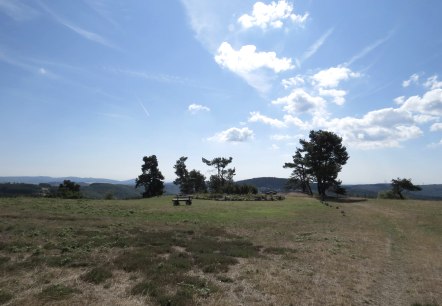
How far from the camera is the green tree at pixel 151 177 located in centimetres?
8588

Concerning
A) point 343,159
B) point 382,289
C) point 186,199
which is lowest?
point 382,289

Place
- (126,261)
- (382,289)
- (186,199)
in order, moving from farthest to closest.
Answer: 1. (186,199)
2. (126,261)
3. (382,289)

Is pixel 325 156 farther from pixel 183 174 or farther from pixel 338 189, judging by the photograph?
pixel 183 174

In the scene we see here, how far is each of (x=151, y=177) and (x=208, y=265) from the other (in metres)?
74.4

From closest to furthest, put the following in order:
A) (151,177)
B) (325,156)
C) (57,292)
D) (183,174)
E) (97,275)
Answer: (57,292)
(97,275)
(325,156)
(151,177)
(183,174)

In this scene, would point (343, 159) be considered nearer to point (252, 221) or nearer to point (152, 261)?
point (252, 221)

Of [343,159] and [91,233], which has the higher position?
[343,159]

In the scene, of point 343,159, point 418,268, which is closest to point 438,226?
point 418,268

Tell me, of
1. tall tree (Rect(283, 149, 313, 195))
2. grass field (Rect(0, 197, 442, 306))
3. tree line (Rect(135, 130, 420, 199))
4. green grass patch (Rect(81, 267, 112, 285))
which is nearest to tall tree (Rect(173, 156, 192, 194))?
tree line (Rect(135, 130, 420, 199))

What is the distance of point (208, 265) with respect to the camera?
1410 cm

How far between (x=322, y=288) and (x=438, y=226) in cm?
2184

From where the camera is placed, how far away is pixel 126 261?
1387cm

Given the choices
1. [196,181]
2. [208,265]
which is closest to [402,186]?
[196,181]

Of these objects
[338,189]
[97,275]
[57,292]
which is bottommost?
[57,292]
